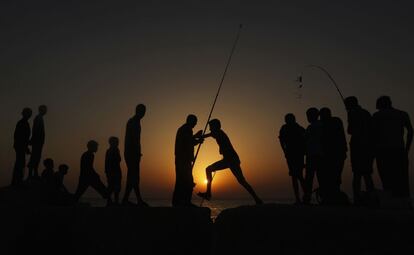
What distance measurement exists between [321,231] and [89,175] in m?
5.96

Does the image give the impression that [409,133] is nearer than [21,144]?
Yes

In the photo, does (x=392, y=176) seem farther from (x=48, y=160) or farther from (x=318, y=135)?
(x=48, y=160)

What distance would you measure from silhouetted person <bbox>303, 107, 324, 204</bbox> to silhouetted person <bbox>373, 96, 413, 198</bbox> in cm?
102

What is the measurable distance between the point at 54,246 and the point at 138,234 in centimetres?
203

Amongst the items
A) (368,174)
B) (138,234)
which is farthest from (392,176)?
(138,234)

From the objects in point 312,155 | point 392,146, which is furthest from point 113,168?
point 392,146

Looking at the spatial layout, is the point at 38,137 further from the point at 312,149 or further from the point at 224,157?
the point at 312,149

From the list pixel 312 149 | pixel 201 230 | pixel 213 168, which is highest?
pixel 312 149

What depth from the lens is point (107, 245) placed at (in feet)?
24.0

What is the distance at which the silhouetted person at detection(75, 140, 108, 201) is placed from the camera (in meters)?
9.06

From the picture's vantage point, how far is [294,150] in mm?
8141

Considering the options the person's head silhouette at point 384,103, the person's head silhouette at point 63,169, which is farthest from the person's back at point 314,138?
the person's head silhouette at point 63,169

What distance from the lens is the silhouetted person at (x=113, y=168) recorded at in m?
8.68

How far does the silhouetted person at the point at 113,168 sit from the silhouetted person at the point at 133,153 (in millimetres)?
839
